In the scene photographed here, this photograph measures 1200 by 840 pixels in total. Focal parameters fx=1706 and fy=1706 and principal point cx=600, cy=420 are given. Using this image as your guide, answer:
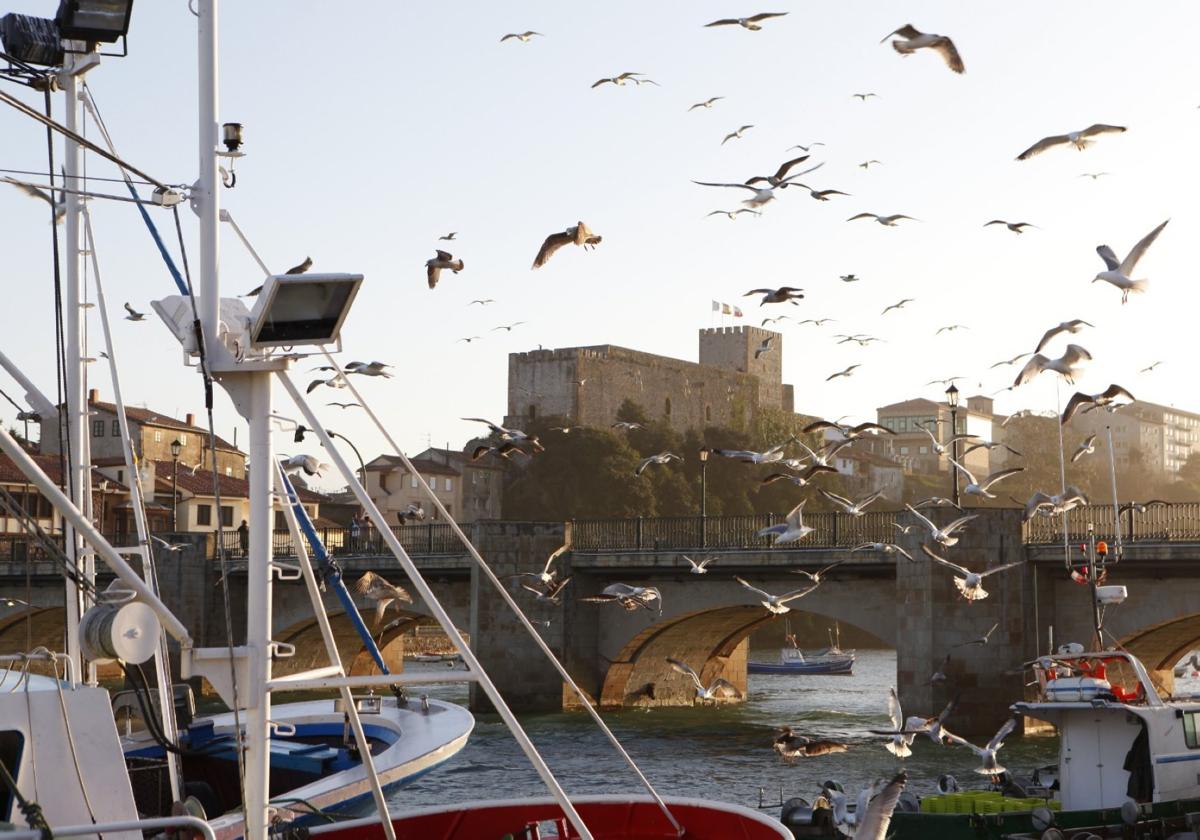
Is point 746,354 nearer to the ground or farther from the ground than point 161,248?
farther from the ground

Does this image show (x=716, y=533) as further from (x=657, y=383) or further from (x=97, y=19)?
(x=657, y=383)

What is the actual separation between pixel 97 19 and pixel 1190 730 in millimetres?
15431

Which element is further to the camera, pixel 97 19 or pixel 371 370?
pixel 371 370

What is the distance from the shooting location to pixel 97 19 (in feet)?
38.1

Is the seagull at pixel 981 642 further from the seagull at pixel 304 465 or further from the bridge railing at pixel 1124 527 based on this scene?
the seagull at pixel 304 465

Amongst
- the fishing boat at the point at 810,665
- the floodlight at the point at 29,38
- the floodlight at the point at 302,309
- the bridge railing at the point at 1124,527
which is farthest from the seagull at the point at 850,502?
the fishing boat at the point at 810,665

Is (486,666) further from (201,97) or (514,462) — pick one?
(514,462)

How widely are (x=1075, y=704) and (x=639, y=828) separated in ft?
25.1

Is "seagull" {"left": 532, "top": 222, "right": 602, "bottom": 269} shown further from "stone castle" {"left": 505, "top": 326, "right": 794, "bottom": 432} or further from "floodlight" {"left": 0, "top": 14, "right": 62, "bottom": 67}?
"stone castle" {"left": 505, "top": 326, "right": 794, "bottom": 432}

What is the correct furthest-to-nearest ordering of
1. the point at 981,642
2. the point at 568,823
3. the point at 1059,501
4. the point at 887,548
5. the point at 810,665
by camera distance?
1. the point at 810,665
2. the point at 981,642
3. the point at 887,548
4. the point at 1059,501
5. the point at 568,823

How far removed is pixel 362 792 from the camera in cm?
1961

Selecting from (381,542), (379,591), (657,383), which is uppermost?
(657,383)

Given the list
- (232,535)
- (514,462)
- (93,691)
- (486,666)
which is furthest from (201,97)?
(514,462)

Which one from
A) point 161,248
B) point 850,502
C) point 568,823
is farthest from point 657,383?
point 161,248
